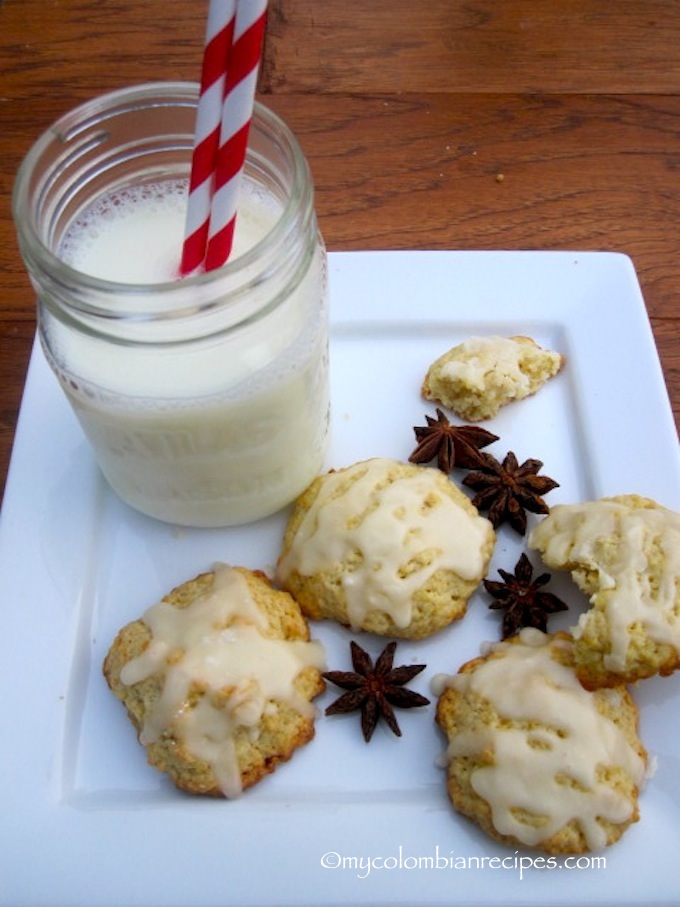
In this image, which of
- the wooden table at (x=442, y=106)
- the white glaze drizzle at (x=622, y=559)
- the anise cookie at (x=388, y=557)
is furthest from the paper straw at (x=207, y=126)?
the wooden table at (x=442, y=106)

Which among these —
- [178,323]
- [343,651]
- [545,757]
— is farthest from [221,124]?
[545,757]

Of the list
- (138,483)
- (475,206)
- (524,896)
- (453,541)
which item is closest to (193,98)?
(138,483)

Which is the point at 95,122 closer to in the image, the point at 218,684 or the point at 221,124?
the point at 221,124

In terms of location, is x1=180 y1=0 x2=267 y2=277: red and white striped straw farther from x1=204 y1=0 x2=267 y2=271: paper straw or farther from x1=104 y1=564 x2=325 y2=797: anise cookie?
x1=104 y1=564 x2=325 y2=797: anise cookie

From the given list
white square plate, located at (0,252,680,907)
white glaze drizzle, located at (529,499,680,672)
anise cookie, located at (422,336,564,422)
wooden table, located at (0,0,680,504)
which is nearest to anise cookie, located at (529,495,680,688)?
white glaze drizzle, located at (529,499,680,672)

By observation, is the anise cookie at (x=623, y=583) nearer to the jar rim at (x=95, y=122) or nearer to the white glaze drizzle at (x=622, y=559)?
the white glaze drizzle at (x=622, y=559)

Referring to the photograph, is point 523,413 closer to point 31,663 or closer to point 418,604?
point 418,604
